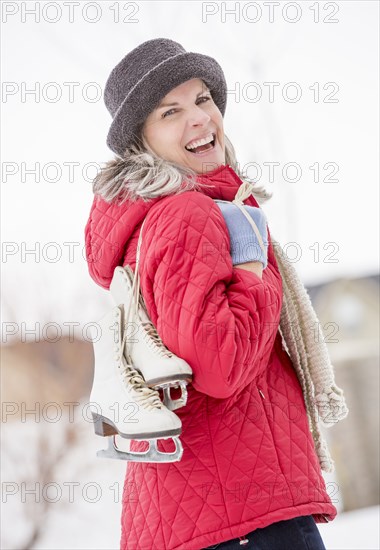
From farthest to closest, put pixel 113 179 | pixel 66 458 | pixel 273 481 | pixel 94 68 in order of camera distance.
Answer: pixel 66 458
pixel 94 68
pixel 113 179
pixel 273 481

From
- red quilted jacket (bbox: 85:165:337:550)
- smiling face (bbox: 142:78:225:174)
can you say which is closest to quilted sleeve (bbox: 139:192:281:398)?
red quilted jacket (bbox: 85:165:337:550)

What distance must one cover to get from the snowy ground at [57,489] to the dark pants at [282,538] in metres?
2.07

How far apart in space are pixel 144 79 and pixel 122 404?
0.55 m

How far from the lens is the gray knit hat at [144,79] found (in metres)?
1.12

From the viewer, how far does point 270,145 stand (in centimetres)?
292

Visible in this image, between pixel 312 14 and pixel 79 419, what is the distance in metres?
2.19

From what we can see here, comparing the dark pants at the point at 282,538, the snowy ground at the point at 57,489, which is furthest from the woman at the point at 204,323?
the snowy ground at the point at 57,489

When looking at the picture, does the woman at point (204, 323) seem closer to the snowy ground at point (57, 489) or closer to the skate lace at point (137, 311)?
the skate lace at point (137, 311)

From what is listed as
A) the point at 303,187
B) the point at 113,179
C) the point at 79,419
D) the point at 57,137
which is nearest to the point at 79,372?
the point at 79,419

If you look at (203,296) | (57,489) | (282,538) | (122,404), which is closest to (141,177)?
(203,296)

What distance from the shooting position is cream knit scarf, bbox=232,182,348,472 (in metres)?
1.18

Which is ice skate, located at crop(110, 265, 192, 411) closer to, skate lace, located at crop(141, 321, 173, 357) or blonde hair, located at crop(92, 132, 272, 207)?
skate lace, located at crop(141, 321, 173, 357)

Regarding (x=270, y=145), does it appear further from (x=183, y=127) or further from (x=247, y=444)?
(x=247, y=444)

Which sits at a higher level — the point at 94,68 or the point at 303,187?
the point at 94,68
